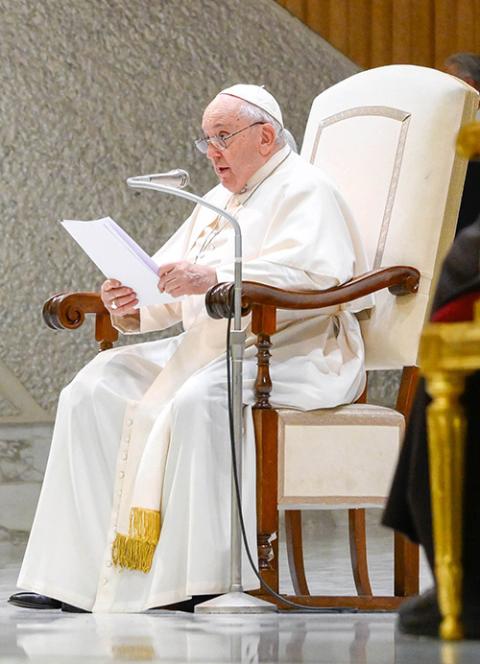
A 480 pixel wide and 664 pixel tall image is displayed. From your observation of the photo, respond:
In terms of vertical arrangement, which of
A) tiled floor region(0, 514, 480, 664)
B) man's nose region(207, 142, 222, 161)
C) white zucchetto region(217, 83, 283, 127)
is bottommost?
tiled floor region(0, 514, 480, 664)

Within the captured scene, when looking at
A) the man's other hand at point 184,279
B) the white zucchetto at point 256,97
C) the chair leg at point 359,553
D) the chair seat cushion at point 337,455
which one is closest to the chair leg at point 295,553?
the chair leg at point 359,553

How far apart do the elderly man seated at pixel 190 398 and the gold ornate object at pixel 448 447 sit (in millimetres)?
1791

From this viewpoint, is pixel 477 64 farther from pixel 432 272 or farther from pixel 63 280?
pixel 63 280

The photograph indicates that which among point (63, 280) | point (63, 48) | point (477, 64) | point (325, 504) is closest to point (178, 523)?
point (325, 504)

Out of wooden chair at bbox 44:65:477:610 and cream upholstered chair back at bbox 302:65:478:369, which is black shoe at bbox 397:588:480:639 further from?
cream upholstered chair back at bbox 302:65:478:369

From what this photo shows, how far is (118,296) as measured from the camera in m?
4.36

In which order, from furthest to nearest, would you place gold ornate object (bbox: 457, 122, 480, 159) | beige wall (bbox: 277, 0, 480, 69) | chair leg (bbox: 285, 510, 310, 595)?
1. beige wall (bbox: 277, 0, 480, 69)
2. chair leg (bbox: 285, 510, 310, 595)
3. gold ornate object (bbox: 457, 122, 480, 159)

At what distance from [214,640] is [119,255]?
1363 mm

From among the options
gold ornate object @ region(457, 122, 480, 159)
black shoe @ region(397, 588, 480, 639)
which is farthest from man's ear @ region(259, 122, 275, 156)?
black shoe @ region(397, 588, 480, 639)

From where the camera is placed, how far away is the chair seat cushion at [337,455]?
415 cm

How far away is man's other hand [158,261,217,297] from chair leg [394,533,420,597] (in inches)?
36.1

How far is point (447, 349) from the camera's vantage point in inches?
86.0

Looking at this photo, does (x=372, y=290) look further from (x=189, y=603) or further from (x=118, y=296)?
(x=189, y=603)

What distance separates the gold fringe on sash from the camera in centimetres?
404
